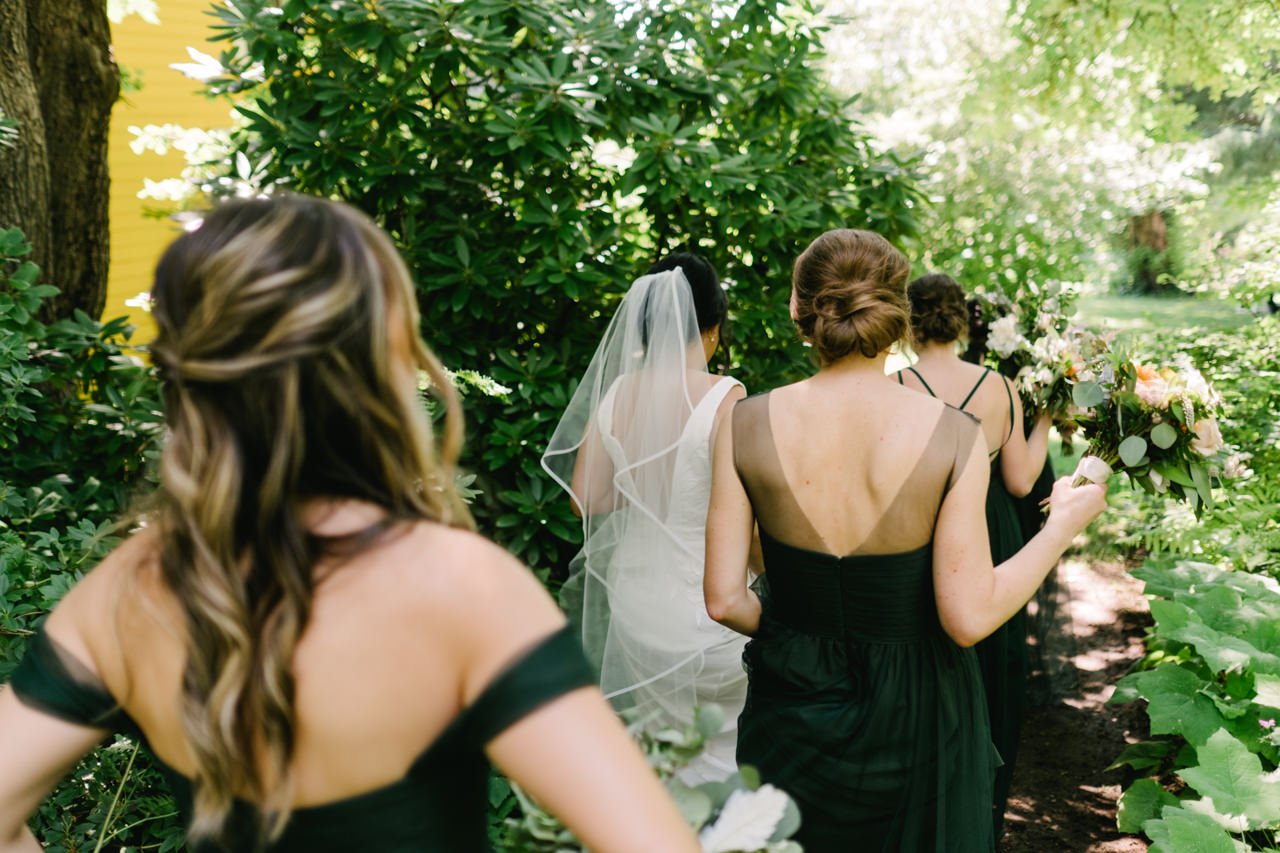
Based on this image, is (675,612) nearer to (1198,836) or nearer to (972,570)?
(972,570)

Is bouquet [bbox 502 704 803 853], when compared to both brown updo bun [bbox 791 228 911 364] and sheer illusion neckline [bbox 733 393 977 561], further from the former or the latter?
brown updo bun [bbox 791 228 911 364]

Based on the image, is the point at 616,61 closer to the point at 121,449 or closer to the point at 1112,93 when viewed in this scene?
the point at 121,449

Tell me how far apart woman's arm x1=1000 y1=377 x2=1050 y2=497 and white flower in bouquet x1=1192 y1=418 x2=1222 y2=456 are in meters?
1.16

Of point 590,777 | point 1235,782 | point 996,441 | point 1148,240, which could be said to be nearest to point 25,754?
point 590,777

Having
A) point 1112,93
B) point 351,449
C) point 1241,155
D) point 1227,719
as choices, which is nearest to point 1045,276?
point 1112,93

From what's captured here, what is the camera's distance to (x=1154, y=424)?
10.2ft

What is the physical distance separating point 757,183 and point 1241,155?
15407mm

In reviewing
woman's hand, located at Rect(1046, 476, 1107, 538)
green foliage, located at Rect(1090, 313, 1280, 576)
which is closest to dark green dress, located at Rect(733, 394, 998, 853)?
woman's hand, located at Rect(1046, 476, 1107, 538)

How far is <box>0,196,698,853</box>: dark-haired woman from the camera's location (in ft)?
3.55

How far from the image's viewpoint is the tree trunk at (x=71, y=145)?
441 cm

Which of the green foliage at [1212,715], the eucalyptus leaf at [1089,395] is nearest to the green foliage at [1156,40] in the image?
the green foliage at [1212,715]

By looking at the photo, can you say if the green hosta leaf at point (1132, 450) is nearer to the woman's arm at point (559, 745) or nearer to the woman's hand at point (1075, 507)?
the woman's hand at point (1075, 507)

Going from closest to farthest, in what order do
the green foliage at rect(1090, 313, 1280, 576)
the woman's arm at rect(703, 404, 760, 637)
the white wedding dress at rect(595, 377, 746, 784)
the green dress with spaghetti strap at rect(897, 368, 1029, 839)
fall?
the woman's arm at rect(703, 404, 760, 637) < the white wedding dress at rect(595, 377, 746, 784) < the green dress with spaghetti strap at rect(897, 368, 1029, 839) < the green foliage at rect(1090, 313, 1280, 576)

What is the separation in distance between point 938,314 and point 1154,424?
4.20ft
